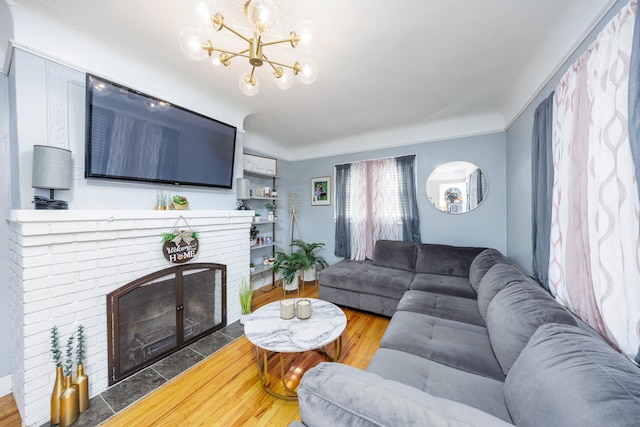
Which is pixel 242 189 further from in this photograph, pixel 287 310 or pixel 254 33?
pixel 254 33

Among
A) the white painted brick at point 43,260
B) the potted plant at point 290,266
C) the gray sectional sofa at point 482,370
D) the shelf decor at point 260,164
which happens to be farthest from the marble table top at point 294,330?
the shelf decor at point 260,164

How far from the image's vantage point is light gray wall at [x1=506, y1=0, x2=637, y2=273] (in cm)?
200

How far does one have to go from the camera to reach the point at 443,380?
44.0 inches

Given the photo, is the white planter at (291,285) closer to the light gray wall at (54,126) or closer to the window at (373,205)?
the window at (373,205)

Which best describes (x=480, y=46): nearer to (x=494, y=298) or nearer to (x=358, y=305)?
(x=494, y=298)

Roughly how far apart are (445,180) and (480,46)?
5.66 ft

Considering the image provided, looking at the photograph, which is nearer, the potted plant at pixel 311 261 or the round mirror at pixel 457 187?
the round mirror at pixel 457 187

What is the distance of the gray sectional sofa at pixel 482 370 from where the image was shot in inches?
22.4

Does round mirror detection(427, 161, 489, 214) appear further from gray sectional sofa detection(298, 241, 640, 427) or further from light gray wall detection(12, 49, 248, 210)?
light gray wall detection(12, 49, 248, 210)

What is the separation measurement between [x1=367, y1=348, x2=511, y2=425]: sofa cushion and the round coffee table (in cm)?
38

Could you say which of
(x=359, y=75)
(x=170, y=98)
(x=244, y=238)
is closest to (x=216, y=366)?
(x=244, y=238)

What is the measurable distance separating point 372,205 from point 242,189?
6.54ft

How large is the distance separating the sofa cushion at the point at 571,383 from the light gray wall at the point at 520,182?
1435 mm

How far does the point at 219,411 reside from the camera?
142 centimetres
